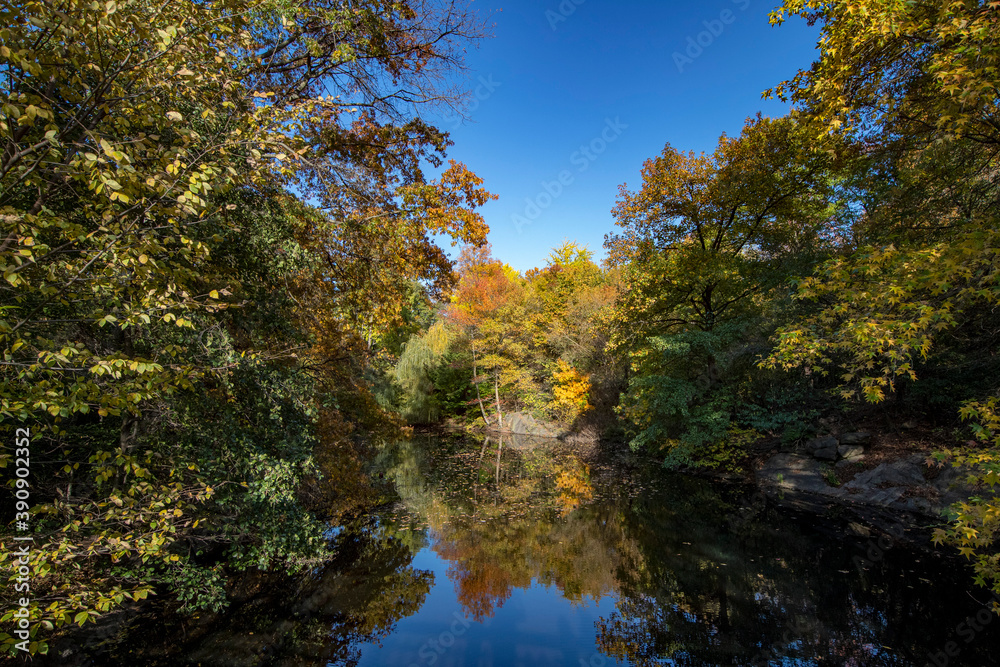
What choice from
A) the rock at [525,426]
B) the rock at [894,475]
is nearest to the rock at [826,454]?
the rock at [894,475]

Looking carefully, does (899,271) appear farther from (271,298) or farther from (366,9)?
(271,298)

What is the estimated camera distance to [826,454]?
11.4 m

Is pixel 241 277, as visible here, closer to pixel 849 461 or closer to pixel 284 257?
pixel 284 257

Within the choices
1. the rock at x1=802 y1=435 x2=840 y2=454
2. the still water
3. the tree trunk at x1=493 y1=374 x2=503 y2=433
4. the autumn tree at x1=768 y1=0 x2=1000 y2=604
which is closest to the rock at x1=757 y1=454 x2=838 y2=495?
the rock at x1=802 y1=435 x2=840 y2=454

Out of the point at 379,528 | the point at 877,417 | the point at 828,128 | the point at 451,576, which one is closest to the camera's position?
the point at 828,128

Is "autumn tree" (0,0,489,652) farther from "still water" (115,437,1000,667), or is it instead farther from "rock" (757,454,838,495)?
"rock" (757,454,838,495)

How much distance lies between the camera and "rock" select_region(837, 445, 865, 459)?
35.6ft

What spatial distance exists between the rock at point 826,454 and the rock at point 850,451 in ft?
0.43

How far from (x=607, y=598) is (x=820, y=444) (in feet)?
29.5

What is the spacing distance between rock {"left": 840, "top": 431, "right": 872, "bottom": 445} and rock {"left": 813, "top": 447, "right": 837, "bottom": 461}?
1.12 feet

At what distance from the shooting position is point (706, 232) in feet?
44.1

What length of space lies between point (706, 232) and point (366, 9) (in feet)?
39.6

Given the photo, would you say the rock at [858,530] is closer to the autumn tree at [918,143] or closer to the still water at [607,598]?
the still water at [607,598]

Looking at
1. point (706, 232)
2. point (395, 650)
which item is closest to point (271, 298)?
point (395, 650)
